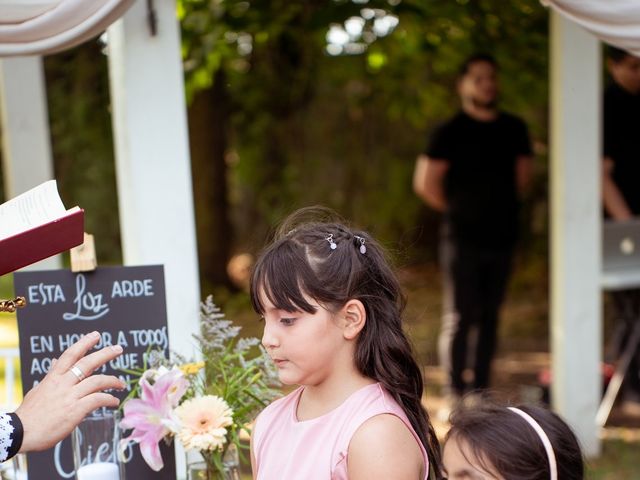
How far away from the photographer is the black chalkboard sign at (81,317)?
7.59ft

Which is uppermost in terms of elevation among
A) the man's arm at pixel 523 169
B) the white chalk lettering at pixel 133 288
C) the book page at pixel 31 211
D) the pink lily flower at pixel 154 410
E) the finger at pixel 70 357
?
the man's arm at pixel 523 169

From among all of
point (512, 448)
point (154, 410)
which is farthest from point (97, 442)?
point (512, 448)

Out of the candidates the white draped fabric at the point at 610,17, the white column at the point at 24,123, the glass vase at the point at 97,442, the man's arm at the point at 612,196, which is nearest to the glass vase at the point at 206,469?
the glass vase at the point at 97,442

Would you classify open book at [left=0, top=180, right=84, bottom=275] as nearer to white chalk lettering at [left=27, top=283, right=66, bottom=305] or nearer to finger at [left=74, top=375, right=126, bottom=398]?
finger at [left=74, top=375, right=126, bottom=398]

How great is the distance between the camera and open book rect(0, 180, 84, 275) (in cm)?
161

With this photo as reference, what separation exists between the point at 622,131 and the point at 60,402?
3463mm

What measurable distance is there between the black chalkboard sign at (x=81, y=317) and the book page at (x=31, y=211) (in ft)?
1.85

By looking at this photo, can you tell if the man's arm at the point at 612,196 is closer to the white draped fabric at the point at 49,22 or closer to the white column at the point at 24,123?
the white draped fabric at the point at 49,22

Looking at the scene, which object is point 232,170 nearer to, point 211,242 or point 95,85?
point 211,242

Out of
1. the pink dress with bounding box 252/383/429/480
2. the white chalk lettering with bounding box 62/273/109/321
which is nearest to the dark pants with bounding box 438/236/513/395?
the white chalk lettering with bounding box 62/273/109/321

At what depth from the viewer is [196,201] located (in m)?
7.97

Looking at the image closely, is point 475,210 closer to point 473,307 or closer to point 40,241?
point 473,307

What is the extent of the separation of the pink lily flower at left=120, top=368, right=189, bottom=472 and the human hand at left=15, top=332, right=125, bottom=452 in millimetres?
264

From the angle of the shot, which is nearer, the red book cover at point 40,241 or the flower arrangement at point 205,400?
the red book cover at point 40,241
